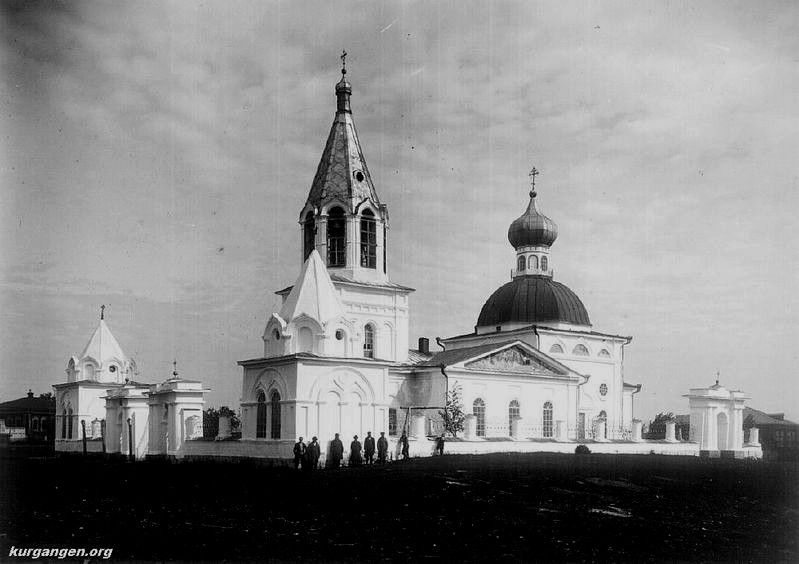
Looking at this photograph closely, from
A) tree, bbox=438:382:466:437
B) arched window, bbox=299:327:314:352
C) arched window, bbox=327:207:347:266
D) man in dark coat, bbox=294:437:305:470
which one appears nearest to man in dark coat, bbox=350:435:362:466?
man in dark coat, bbox=294:437:305:470

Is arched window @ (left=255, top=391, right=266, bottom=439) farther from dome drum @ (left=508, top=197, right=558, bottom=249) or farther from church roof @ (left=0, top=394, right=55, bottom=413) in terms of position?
church roof @ (left=0, top=394, right=55, bottom=413)

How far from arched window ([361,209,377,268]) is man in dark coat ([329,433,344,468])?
1134 centimetres

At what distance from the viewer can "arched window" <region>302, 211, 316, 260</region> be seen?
36.5 m

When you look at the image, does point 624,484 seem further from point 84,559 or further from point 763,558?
point 84,559

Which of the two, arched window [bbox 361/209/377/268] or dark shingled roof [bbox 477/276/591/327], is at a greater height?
arched window [bbox 361/209/377/268]

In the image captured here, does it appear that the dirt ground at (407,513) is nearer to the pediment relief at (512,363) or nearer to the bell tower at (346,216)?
the pediment relief at (512,363)

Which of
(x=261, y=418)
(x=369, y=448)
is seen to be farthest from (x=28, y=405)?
(x=369, y=448)

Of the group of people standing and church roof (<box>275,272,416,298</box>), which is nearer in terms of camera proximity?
the group of people standing

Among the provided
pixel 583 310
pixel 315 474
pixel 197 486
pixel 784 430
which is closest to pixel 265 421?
pixel 315 474

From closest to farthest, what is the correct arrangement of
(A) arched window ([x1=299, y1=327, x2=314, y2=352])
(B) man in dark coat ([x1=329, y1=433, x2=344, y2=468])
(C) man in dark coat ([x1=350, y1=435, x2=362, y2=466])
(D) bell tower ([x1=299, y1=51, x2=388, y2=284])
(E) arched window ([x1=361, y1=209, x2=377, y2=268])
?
(C) man in dark coat ([x1=350, y1=435, x2=362, y2=466])
(B) man in dark coat ([x1=329, y1=433, x2=344, y2=468])
(A) arched window ([x1=299, y1=327, x2=314, y2=352])
(D) bell tower ([x1=299, y1=51, x2=388, y2=284])
(E) arched window ([x1=361, y1=209, x2=377, y2=268])

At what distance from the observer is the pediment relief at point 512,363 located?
36125 millimetres

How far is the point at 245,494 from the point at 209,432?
16.1 m

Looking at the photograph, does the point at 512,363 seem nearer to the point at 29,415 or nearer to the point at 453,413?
the point at 453,413

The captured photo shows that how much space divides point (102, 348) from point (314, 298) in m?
20.7
